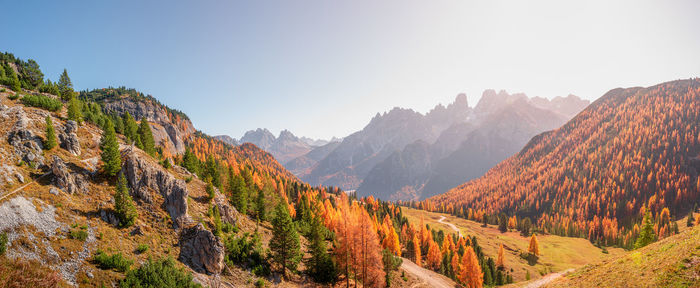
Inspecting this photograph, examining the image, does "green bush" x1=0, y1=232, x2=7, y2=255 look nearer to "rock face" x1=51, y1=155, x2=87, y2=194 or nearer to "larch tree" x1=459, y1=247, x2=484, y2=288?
"rock face" x1=51, y1=155, x2=87, y2=194

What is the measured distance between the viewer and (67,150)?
113ft

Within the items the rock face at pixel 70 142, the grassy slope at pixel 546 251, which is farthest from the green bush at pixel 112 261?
the grassy slope at pixel 546 251

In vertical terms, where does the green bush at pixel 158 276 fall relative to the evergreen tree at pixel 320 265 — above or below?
above

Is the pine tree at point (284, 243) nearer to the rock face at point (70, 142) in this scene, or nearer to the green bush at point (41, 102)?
the rock face at point (70, 142)

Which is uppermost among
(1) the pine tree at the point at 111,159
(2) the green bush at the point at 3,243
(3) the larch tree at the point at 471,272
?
(1) the pine tree at the point at 111,159

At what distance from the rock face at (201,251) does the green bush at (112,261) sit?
23.3 feet

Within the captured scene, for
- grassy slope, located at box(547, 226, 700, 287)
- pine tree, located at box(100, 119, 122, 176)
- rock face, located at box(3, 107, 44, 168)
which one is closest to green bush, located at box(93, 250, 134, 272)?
pine tree, located at box(100, 119, 122, 176)

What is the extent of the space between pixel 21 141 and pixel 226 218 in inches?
1126

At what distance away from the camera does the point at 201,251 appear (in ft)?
112

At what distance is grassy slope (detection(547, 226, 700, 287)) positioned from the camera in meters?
22.8

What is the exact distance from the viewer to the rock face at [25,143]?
29.1 meters

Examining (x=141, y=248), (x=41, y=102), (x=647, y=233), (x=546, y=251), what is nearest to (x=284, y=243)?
(x=141, y=248)

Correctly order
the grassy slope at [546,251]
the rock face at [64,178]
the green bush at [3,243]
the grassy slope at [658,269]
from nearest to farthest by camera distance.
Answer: the green bush at [3,243] → the grassy slope at [658,269] → the rock face at [64,178] → the grassy slope at [546,251]

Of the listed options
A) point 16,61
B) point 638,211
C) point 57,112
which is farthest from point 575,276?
point 638,211
